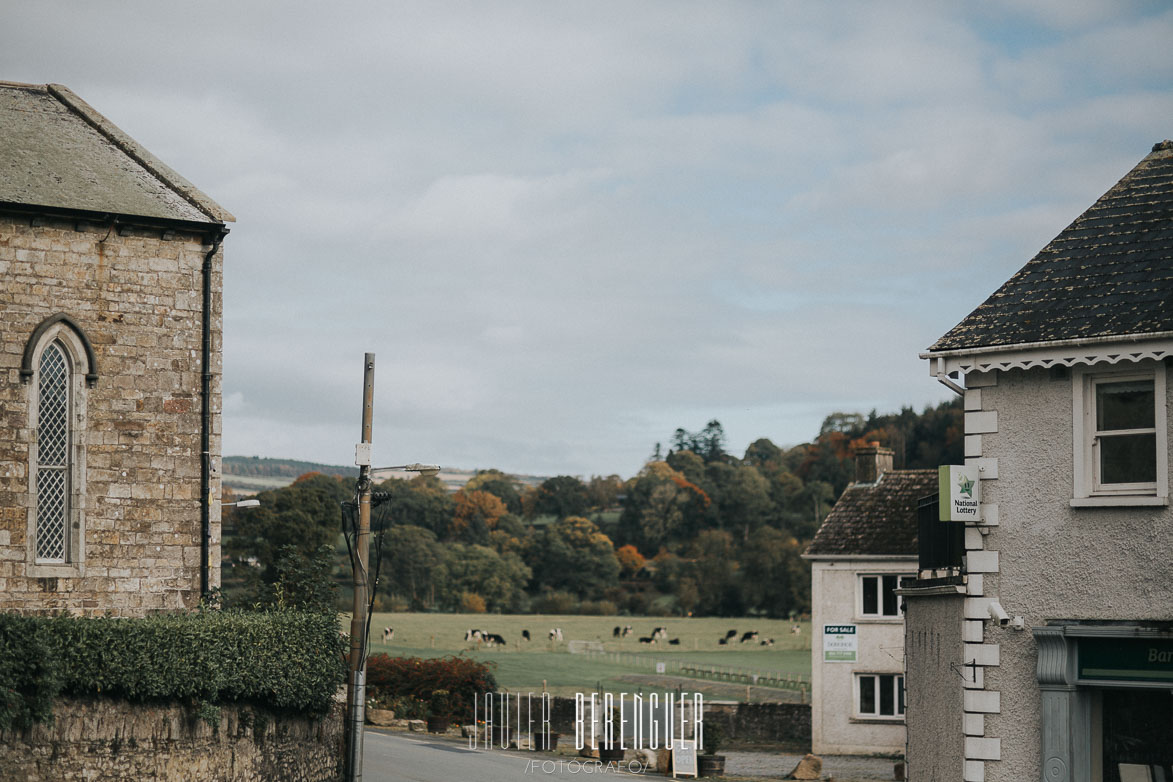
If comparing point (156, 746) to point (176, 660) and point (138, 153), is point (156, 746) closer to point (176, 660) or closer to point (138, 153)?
point (176, 660)

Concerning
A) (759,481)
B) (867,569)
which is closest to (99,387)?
(867,569)

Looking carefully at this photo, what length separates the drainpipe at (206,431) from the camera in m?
21.4

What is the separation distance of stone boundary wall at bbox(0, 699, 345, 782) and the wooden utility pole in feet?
3.93

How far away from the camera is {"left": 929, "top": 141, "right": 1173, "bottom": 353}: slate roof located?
1577 cm

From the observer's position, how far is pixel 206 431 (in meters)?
21.6

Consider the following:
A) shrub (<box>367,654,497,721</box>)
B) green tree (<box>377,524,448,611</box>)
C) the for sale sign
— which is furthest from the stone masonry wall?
green tree (<box>377,524,448,611</box>)

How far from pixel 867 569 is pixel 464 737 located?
41.4 feet

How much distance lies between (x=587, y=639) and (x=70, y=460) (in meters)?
72.0

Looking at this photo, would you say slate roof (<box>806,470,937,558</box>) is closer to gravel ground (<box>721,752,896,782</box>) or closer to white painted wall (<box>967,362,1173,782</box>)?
gravel ground (<box>721,752,896,782</box>)

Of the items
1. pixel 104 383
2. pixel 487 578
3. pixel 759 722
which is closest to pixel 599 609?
pixel 487 578

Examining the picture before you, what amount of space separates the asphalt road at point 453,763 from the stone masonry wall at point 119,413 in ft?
20.9

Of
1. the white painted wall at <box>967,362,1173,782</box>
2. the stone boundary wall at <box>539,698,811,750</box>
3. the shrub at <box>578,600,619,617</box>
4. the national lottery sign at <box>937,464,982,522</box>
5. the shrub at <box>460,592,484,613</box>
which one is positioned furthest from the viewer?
the shrub at <box>578,600,619,617</box>

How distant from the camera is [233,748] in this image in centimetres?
1928

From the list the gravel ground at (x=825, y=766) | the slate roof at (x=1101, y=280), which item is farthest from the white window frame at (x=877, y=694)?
the slate roof at (x=1101, y=280)
